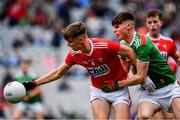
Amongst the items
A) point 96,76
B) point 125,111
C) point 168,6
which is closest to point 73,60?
point 96,76

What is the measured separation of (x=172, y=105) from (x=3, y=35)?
1333cm

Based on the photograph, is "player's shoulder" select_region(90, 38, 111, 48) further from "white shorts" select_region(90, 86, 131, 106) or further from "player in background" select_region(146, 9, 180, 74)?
"player in background" select_region(146, 9, 180, 74)

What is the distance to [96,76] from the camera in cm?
1013

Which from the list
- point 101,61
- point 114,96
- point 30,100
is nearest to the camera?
point 101,61

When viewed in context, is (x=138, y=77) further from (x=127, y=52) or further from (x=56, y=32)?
(x=56, y=32)

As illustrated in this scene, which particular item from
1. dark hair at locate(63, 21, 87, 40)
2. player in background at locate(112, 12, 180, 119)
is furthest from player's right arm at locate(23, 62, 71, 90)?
player in background at locate(112, 12, 180, 119)

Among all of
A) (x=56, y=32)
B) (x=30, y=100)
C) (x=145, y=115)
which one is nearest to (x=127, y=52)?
(x=145, y=115)

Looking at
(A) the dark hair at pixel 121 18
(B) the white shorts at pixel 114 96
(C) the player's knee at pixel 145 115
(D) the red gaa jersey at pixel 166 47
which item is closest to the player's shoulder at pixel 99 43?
(A) the dark hair at pixel 121 18

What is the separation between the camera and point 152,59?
403 inches

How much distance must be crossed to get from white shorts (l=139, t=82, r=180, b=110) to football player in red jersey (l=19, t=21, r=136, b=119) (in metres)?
0.46

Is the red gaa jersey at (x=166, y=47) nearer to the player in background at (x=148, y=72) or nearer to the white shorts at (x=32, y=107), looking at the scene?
the player in background at (x=148, y=72)

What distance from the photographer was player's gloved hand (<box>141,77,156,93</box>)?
1016cm

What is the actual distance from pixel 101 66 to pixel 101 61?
8 centimetres

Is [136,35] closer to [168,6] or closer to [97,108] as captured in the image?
[97,108]
